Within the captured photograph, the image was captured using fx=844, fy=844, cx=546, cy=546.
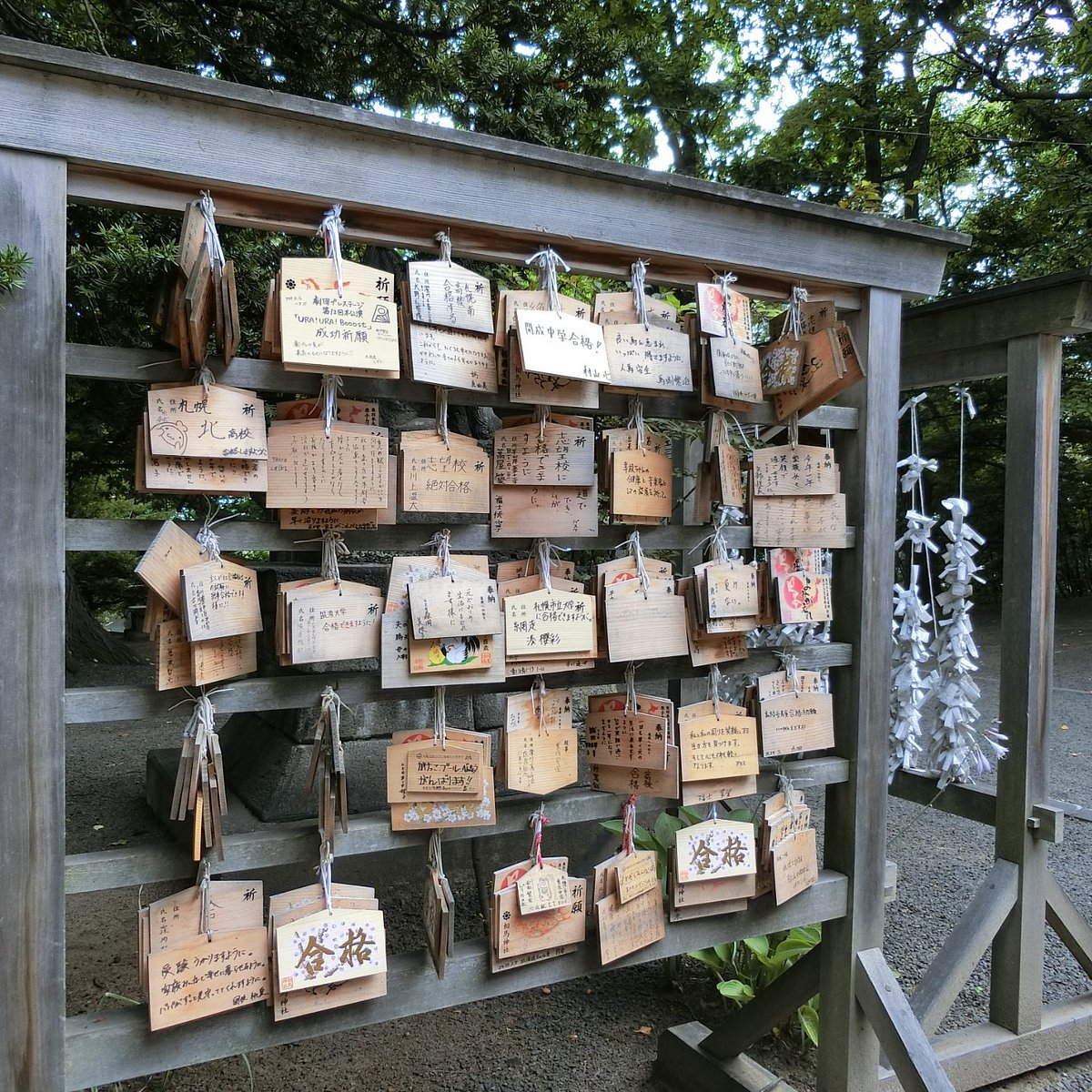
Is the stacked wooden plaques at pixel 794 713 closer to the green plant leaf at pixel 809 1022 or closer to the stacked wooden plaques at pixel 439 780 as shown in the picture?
the stacked wooden plaques at pixel 439 780

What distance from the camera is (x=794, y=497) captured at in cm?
175

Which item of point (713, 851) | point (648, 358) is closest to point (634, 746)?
point (713, 851)

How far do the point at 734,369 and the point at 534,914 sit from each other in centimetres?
111

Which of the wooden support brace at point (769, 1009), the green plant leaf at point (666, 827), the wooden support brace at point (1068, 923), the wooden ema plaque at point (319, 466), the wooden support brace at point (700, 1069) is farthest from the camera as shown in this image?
the green plant leaf at point (666, 827)

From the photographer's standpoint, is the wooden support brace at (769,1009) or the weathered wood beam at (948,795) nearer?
the wooden support brace at (769,1009)

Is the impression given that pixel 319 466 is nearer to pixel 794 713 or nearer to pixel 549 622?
pixel 549 622

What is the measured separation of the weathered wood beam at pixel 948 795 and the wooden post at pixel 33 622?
7.23 ft

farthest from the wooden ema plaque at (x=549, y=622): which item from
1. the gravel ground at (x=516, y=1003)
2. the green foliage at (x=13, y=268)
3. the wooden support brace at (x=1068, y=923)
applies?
the wooden support brace at (x=1068, y=923)

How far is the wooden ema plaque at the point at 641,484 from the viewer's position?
62.4 inches

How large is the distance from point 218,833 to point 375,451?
65cm

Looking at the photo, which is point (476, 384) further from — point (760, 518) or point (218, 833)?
point (218, 833)

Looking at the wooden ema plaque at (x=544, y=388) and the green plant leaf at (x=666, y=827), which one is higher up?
the wooden ema plaque at (x=544, y=388)

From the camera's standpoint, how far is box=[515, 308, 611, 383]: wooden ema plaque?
1.39m

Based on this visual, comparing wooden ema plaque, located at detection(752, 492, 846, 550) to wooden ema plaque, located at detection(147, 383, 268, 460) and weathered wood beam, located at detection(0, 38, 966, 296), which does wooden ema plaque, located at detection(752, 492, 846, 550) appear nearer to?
weathered wood beam, located at detection(0, 38, 966, 296)
